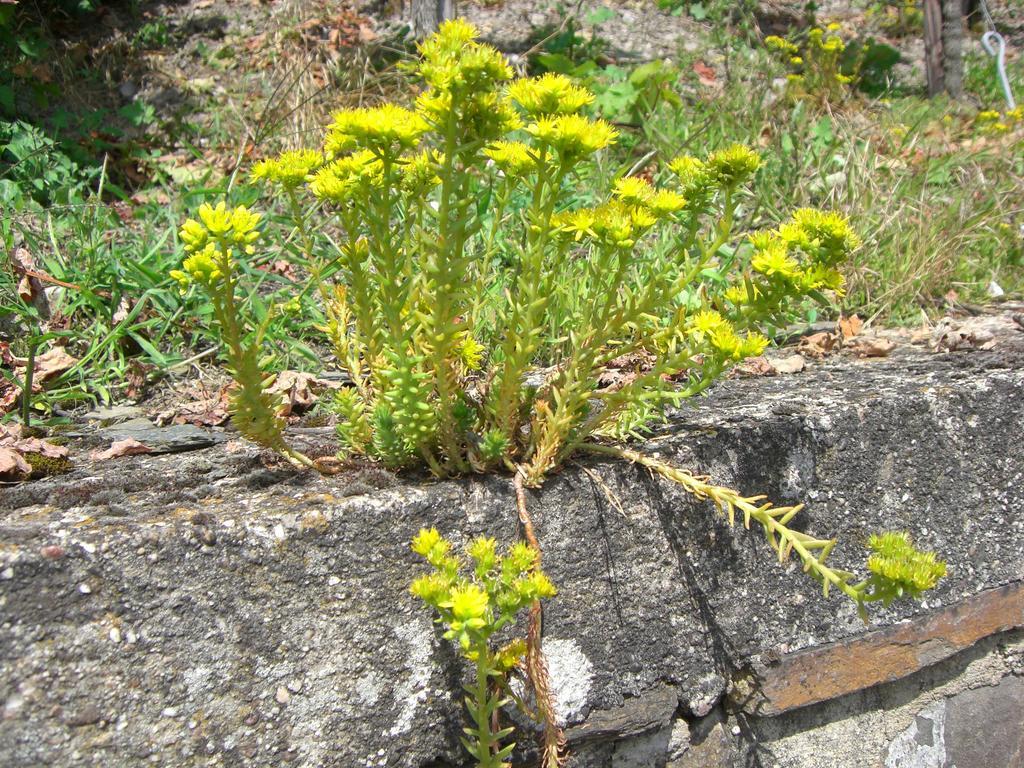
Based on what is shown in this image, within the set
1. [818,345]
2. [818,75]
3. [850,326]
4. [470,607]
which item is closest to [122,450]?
[470,607]

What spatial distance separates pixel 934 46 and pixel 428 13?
150 inches

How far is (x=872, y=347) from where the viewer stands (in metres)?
2.76

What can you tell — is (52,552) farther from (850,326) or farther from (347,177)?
(850,326)

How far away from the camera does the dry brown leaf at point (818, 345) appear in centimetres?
279

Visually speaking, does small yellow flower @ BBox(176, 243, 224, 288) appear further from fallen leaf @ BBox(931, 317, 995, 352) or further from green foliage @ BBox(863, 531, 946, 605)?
fallen leaf @ BBox(931, 317, 995, 352)

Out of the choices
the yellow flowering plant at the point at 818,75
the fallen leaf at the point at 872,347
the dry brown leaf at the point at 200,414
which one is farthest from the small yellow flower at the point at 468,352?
the yellow flowering plant at the point at 818,75

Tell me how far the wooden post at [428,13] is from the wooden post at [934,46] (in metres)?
3.60

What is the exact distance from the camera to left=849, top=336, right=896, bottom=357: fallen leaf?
275 cm

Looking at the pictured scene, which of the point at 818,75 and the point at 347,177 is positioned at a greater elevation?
the point at 818,75

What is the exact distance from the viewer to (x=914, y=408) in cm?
203

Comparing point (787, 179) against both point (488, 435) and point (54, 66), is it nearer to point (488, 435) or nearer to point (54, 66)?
point (488, 435)

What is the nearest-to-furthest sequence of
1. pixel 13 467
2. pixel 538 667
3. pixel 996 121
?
1. pixel 538 667
2. pixel 13 467
3. pixel 996 121

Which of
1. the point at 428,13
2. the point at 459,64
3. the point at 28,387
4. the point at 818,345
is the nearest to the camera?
the point at 459,64

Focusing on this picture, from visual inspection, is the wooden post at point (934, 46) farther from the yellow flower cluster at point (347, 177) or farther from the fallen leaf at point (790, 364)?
the yellow flower cluster at point (347, 177)
